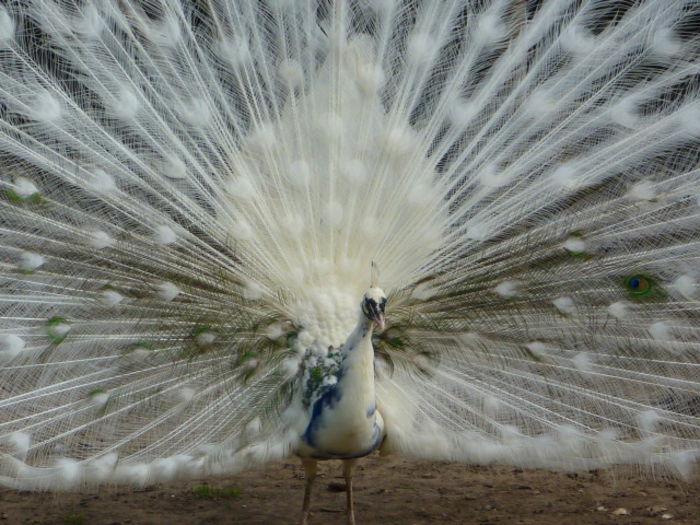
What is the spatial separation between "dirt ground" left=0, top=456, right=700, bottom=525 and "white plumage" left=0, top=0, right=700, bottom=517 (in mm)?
958

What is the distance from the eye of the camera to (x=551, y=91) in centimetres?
446

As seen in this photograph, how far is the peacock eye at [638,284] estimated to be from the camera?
4.18 m

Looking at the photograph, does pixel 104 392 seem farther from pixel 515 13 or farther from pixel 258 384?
pixel 515 13

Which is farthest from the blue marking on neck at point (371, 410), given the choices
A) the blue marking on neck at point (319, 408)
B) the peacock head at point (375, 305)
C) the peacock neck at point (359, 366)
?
the peacock head at point (375, 305)

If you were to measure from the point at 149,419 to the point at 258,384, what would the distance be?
529 millimetres

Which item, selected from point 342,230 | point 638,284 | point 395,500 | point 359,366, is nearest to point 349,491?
point 395,500

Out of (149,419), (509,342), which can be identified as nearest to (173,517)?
(149,419)

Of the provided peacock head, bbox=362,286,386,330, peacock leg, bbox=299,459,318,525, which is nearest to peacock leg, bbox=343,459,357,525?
peacock leg, bbox=299,459,318,525

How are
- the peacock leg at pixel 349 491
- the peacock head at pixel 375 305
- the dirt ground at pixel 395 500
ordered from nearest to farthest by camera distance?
the peacock head at pixel 375 305 < the peacock leg at pixel 349 491 < the dirt ground at pixel 395 500

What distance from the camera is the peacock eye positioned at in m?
4.18

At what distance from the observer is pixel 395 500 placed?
5.33m

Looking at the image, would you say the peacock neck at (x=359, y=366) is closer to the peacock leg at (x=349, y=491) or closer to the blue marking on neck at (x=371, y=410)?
the blue marking on neck at (x=371, y=410)

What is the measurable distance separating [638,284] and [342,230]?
1341 millimetres

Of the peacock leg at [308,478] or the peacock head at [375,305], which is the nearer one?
the peacock head at [375,305]
